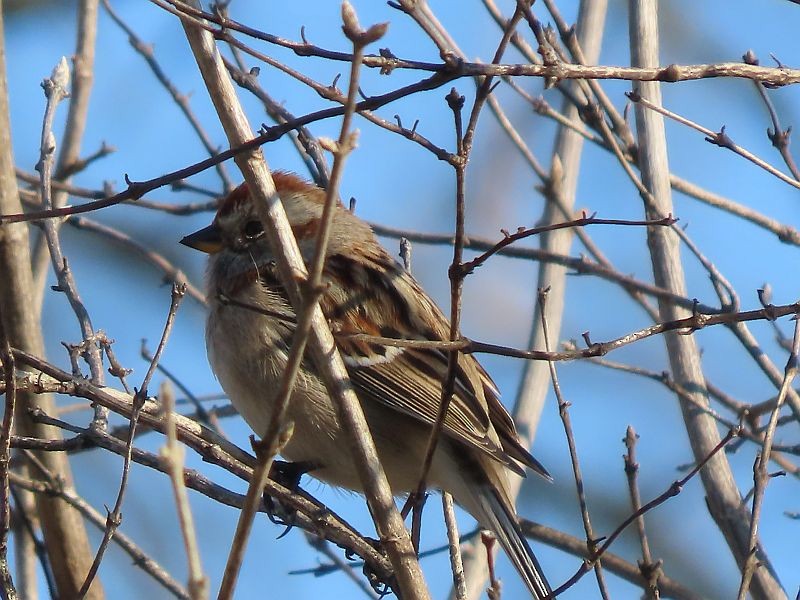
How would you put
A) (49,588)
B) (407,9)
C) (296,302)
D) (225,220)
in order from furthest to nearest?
1. (225,220)
2. (49,588)
3. (407,9)
4. (296,302)

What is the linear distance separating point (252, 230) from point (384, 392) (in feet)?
3.19

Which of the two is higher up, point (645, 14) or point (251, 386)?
point (645, 14)

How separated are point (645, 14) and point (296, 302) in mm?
2064

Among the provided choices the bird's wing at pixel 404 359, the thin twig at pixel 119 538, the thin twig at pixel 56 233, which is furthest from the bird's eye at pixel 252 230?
the thin twig at pixel 119 538

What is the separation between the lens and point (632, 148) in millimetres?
3914

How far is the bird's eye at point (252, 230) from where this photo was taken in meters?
4.34

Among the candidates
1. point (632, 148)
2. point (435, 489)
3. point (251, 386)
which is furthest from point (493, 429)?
point (632, 148)

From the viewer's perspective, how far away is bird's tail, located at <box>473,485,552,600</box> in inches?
132

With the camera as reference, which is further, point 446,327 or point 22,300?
point 446,327

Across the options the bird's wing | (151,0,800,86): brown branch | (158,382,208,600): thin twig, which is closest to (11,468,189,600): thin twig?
the bird's wing

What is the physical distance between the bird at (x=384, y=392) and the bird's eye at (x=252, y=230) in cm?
30

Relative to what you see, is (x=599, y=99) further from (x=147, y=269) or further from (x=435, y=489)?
(x=147, y=269)

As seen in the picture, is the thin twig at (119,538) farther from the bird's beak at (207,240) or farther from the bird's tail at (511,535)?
the bird's beak at (207,240)

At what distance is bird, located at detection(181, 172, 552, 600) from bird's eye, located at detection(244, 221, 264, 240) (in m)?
0.30
